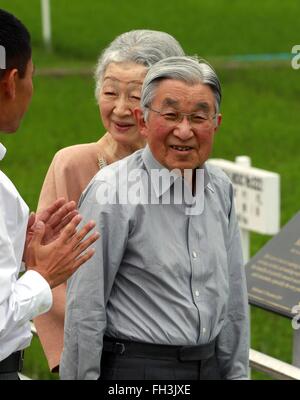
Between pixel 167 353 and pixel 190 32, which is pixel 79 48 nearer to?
pixel 190 32

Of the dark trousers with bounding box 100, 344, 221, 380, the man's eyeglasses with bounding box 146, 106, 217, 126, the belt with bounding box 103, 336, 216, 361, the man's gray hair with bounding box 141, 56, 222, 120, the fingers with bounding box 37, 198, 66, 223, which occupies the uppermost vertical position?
the man's gray hair with bounding box 141, 56, 222, 120

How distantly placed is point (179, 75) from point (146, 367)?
0.98m

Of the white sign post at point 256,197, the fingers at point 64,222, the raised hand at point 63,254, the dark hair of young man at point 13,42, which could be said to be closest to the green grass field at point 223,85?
the white sign post at point 256,197

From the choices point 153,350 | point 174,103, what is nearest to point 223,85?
point 174,103

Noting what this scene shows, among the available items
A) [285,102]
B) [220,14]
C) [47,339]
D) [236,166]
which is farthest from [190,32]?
[47,339]

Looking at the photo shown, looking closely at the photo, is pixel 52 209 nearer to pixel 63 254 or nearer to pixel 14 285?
pixel 63 254

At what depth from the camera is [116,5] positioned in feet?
84.3

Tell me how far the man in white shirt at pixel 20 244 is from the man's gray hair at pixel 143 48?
1009 mm

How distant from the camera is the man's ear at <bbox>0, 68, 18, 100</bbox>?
391cm

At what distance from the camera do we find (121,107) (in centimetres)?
495

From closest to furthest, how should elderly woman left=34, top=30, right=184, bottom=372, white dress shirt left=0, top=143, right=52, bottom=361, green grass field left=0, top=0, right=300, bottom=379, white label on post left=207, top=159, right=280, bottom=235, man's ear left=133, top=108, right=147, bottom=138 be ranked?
white dress shirt left=0, top=143, right=52, bottom=361, man's ear left=133, top=108, right=147, bottom=138, elderly woman left=34, top=30, right=184, bottom=372, white label on post left=207, top=159, right=280, bottom=235, green grass field left=0, top=0, right=300, bottom=379

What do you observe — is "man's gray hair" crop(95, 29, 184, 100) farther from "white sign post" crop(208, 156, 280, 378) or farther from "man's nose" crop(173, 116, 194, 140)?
"white sign post" crop(208, 156, 280, 378)

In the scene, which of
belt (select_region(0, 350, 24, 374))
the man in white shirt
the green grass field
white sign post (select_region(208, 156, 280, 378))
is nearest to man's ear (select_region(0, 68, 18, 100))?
the man in white shirt

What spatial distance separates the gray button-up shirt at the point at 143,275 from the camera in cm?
425
